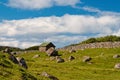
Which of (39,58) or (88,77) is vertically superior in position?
(39,58)

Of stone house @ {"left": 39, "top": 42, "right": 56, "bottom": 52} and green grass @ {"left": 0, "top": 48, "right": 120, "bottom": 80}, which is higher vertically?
stone house @ {"left": 39, "top": 42, "right": 56, "bottom": 52}

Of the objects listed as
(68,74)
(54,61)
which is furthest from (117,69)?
(54,61)

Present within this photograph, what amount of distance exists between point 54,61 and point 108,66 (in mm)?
20804

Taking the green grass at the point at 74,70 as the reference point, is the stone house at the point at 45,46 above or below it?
above

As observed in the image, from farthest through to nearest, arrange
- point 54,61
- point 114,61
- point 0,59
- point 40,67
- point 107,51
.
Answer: point 107,51 → point 54,61 → point 114,61 → point 40,67 → point 0,59

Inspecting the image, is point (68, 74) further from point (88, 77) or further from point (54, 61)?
point (54, 61)

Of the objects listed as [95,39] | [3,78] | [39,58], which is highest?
[95,39]

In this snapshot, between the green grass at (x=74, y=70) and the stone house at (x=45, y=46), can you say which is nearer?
the green grass at (x=74, y=70)

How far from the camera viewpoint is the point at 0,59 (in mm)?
35938

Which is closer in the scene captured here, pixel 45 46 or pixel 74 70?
pixel 74 70

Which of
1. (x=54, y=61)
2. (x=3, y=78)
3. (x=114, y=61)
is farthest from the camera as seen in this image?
(x=54, y=61)

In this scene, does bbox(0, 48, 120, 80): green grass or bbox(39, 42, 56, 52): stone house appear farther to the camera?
bbox(39, 42, 56, 52): stone house

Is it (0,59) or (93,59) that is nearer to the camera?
(0,59)

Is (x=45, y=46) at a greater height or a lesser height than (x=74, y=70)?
greater
